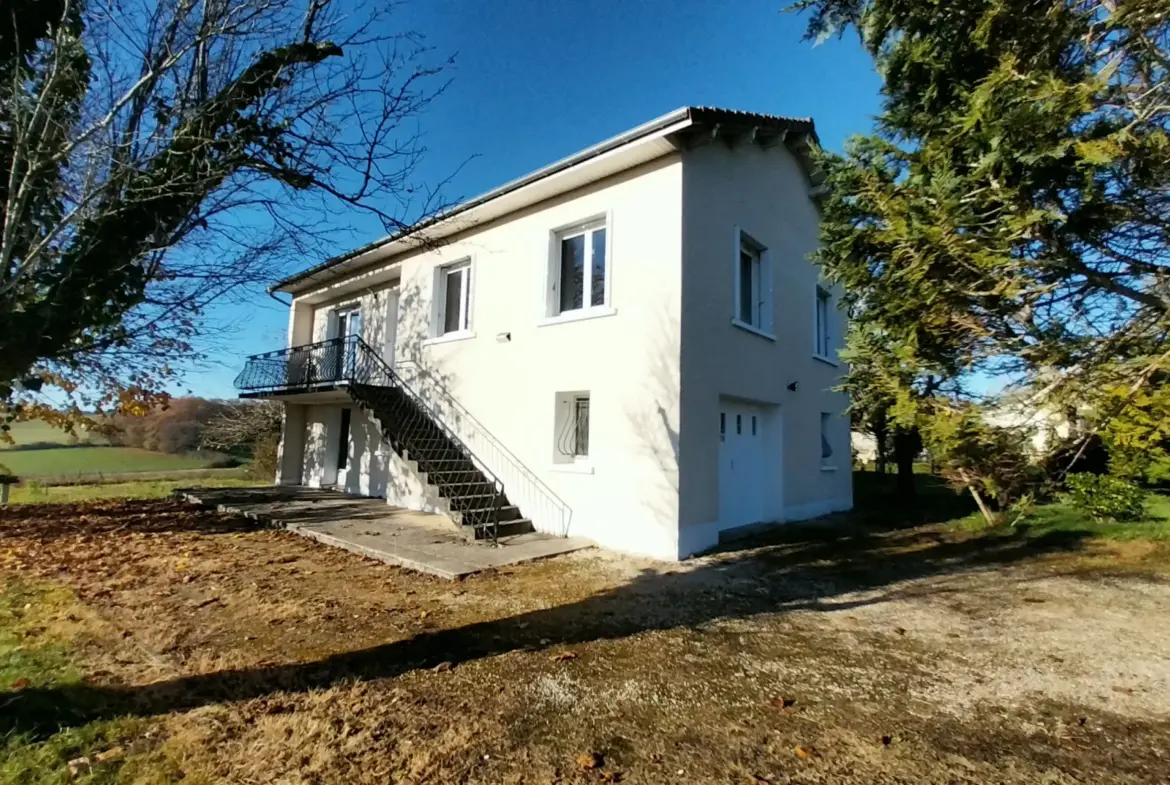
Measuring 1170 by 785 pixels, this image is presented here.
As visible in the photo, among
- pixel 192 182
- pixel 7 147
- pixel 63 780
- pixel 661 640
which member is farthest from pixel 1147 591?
pixel 7 147

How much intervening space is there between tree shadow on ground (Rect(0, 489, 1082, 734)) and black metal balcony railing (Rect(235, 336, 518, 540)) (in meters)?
3.22

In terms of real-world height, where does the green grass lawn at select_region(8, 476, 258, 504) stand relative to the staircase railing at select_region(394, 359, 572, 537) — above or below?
below

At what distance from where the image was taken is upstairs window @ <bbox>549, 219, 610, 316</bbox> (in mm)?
10109

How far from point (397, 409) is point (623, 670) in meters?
9.71

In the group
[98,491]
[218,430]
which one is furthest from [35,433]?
[218,430]

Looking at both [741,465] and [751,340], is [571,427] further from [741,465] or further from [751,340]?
[751,340]

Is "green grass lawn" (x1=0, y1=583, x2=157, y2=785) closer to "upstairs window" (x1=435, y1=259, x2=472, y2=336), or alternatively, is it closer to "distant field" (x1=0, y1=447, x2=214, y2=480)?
"upstairs window" (x1=435, y1=259, x2=472, y2=336)

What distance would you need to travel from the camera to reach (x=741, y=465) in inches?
424

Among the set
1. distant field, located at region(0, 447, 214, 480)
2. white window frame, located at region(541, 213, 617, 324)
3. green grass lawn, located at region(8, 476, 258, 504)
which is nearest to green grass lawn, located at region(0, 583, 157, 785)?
white window frame, located at region(541, 213, 617, 324)

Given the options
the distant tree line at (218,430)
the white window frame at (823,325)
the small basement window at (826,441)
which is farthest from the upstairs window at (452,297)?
the distant tree line at (218,430)

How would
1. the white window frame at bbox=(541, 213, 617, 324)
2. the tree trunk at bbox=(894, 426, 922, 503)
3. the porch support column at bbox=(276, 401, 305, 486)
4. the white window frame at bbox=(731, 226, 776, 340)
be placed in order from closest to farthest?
the white window frame at bbox=(541, 213, 617, 324) → the white window frame at bbox=(731, 226, 776, 340) → the tree trunk at bbox=(894, 426, 922, 503) → the porch support column at bbox=(276, 401, 305, 486)

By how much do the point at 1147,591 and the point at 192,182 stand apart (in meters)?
11.1

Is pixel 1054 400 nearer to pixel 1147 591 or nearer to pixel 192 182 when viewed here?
pixel 1147 591

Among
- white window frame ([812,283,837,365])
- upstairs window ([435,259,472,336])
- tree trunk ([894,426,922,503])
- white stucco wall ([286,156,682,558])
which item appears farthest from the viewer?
tree trunk ([894,426,922,503])
